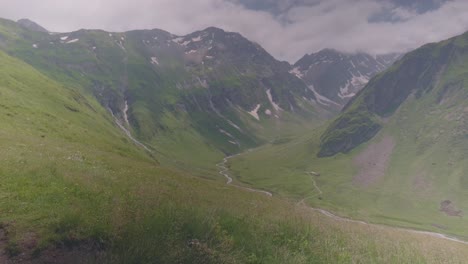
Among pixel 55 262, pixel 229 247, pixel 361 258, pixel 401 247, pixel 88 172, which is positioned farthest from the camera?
pixel 88 172

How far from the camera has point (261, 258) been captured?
1155cm

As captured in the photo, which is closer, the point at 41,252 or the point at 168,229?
the point at 168,229

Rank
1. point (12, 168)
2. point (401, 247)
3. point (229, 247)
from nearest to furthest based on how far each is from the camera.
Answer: point (229, 247), point (401, 247), point (12, 168)

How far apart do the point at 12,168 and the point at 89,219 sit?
11.2m

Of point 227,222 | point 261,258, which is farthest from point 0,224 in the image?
point 261,258

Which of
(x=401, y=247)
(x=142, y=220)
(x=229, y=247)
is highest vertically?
(x=142, y=220)

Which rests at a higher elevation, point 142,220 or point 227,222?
point 142,220

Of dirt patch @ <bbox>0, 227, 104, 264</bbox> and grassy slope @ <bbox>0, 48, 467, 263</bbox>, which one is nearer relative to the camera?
grassy slope @ <bbox>0, 48, 467, 263</bbox>

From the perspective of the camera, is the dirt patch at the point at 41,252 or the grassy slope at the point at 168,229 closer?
the grassy slope at the point at 168,229

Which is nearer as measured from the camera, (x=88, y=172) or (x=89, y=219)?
(x=89, y=219)

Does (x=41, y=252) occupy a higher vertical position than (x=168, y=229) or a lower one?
lower

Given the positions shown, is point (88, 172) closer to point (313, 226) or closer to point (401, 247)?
point (313, 226)

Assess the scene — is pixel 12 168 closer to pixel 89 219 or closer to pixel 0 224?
pixel 0 224

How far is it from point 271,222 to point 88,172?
48.2ft
